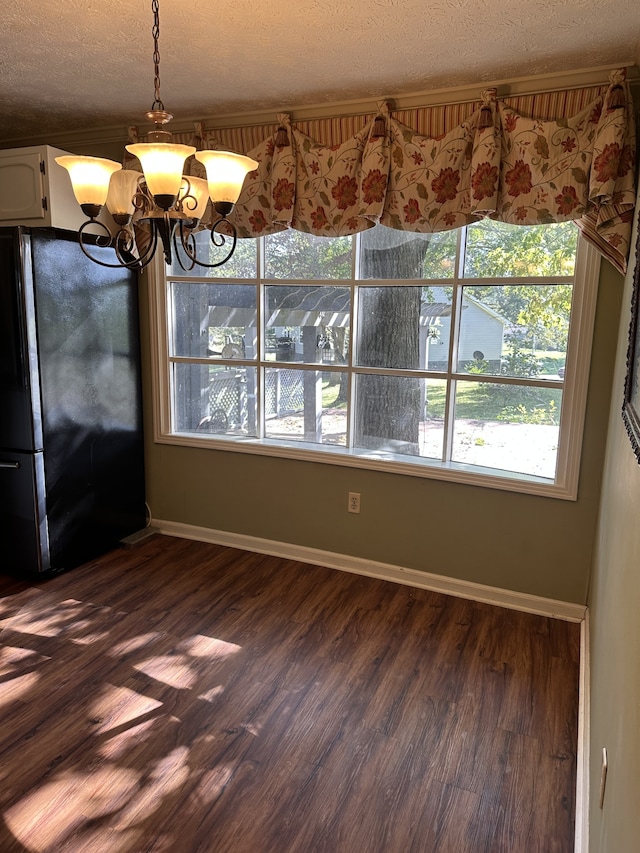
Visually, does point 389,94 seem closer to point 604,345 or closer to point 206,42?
point 206,42

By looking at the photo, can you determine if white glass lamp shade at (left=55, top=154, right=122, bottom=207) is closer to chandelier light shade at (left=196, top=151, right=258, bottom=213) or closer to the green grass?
chandelier light shade at (left=196, top=151, right=258, bottom=213)

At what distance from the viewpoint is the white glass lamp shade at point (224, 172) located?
1530mm

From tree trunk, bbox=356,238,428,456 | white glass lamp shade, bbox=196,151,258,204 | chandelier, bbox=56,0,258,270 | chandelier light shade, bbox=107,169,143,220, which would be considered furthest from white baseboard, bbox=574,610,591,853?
chandelier light shade, bbox=107,169,143,220

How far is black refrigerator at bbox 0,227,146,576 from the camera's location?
279 centimetres

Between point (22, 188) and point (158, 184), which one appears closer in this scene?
point (158, 184)

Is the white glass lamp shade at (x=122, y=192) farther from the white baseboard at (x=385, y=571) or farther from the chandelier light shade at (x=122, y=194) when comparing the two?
the white baseboard at (x=385, y=571)

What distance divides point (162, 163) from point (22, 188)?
1871 millimetres

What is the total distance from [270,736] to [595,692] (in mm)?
1053

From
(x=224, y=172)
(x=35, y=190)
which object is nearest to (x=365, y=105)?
(x=224, y=172)

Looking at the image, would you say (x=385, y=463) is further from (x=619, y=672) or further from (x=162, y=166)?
(x=162, y=166)

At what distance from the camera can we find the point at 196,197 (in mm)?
1761

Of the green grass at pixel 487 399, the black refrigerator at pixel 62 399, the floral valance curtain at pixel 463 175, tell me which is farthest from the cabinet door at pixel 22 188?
the green grass at pixel 487 399

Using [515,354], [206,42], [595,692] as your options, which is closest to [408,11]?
[206,42]

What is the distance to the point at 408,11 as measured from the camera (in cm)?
190
